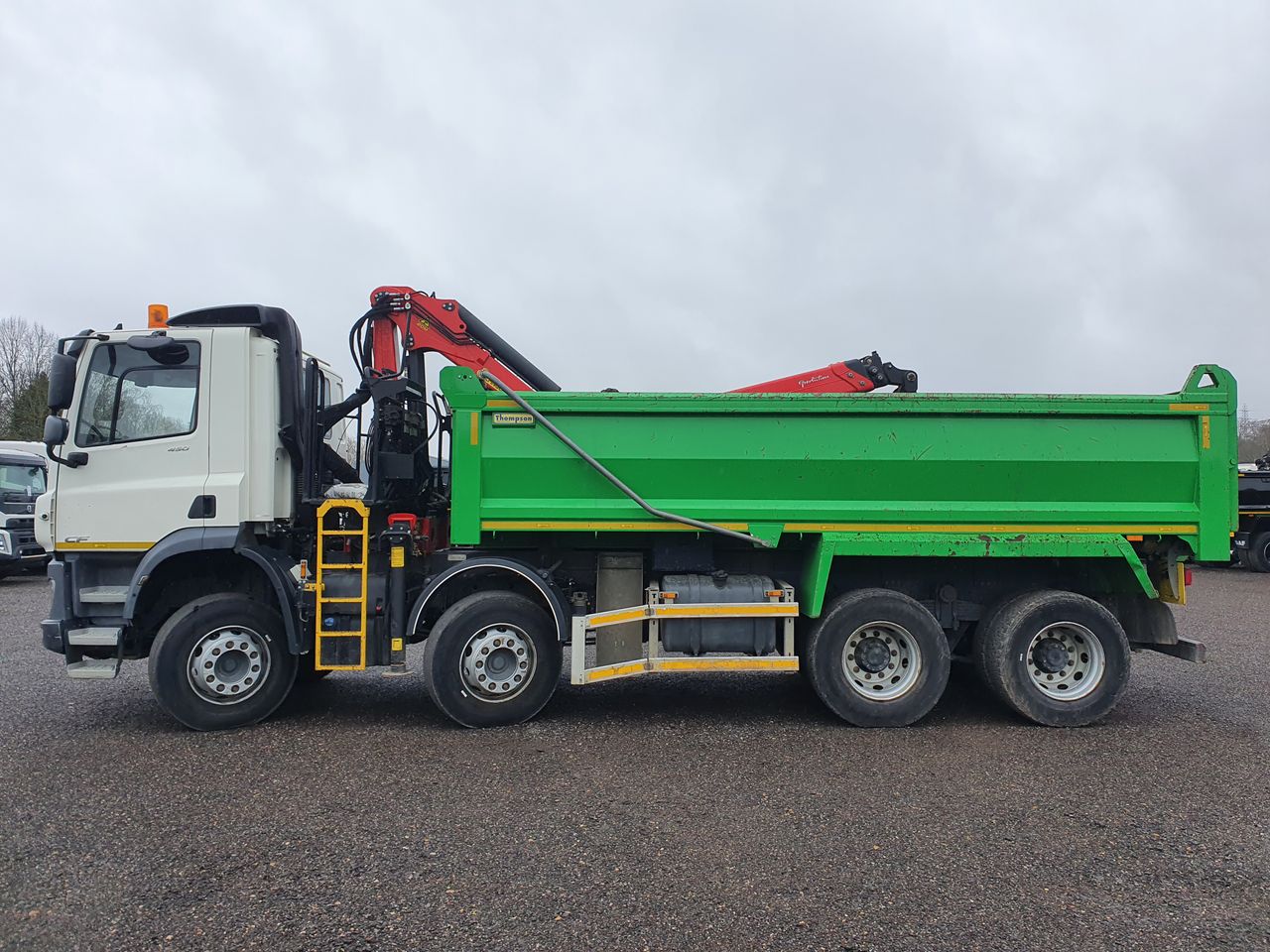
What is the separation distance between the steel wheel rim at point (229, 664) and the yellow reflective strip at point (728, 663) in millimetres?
2814

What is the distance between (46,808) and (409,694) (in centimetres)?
290

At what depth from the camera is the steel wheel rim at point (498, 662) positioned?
5.79m

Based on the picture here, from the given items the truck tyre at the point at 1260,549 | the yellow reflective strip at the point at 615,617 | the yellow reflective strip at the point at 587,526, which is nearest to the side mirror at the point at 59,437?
the yellow reflective strip at the point at 587,526

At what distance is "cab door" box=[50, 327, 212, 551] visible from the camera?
5758mm

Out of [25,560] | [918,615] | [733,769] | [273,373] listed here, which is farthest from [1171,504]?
[25,560]

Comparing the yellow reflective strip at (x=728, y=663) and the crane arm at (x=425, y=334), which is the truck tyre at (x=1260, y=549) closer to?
the yellow reflective strip at (x=728, y=663)

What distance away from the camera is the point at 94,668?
5.66m

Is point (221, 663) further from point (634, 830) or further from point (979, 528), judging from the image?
point (979, 528)

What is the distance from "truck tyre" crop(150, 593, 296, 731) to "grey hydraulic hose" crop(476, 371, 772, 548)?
91.5 inches

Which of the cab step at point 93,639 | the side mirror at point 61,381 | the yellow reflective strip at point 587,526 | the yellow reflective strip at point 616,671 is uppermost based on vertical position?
the side mirror at point 61,381

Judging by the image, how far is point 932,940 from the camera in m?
3.08

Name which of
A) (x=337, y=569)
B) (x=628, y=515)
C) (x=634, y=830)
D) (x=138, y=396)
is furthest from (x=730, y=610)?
(x=138, y=396)

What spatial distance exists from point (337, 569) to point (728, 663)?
288 cm

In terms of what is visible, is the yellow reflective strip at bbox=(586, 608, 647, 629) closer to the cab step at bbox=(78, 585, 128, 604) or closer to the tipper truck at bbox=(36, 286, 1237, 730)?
the tipper truck at bbox=(36, 286, 1237, 730)
